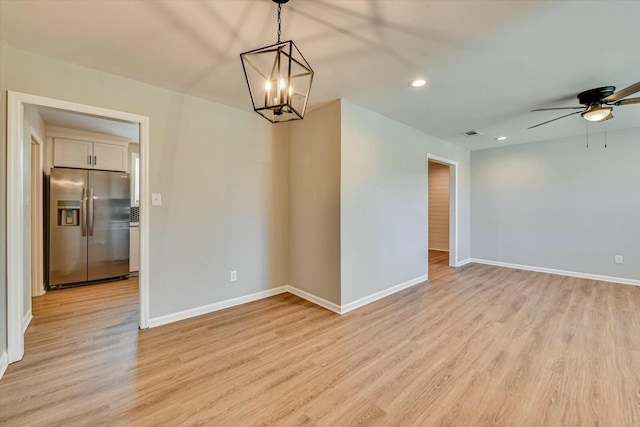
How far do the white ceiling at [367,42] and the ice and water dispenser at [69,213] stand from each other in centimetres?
275

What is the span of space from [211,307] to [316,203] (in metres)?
1.77

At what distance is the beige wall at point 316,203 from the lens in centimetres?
323

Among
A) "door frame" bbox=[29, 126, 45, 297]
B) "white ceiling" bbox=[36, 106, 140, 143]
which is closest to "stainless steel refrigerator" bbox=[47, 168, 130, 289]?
"door frame" bbox=[29, 126, 45, 297]

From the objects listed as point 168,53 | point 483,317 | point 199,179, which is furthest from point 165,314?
point 483,317

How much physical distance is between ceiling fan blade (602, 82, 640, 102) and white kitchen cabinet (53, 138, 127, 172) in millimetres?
6414

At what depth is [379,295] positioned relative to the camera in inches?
145

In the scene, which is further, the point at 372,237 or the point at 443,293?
the point at 443,293

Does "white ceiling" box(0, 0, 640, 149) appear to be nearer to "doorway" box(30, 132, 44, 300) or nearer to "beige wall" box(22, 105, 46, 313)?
"beige wall" box(22, 105, 46, 313)

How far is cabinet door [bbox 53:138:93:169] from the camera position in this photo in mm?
4105

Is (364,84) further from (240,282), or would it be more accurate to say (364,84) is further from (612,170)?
(612,170)

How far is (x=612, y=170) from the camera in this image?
176 inches

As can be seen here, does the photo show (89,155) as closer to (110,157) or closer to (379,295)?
(110,157)

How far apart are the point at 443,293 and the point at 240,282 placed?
2.84 m

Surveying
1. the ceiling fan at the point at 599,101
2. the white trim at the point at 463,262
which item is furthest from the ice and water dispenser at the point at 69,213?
the white trim at the point at 463,262
